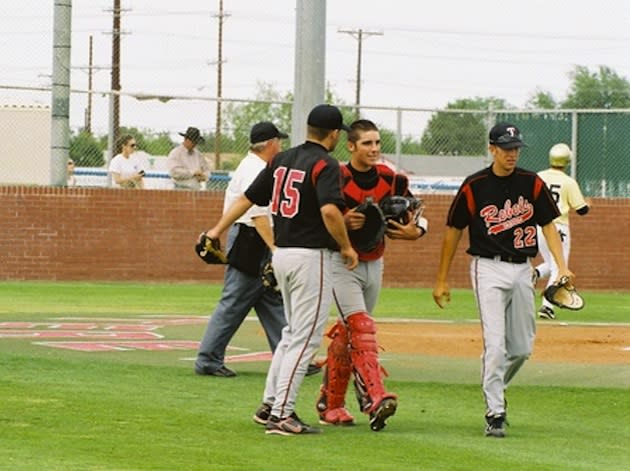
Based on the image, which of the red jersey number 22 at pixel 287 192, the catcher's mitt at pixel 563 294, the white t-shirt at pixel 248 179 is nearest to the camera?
the red jersey number 22 at pixel 287 192

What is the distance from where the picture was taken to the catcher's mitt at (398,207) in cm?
1014

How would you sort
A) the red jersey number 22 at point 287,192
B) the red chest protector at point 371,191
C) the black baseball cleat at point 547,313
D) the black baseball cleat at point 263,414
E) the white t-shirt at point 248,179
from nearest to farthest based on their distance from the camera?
the red jersey number 22 at point 287,192
the black baseball cleat at point 263,414
the red chest protector at point 371,191
the white t-shirt at point 248,179
the black baseball cleat at point 547,313

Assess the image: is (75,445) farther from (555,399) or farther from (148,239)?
(148,239)

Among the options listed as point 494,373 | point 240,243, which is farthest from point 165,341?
point 494,373

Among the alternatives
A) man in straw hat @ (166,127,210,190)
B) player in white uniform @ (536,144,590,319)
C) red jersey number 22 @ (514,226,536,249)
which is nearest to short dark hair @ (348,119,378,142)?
red jersey number 22 @ (514,226,536,249)

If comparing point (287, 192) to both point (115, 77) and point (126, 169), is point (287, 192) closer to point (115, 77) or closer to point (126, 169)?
point (126, 169)

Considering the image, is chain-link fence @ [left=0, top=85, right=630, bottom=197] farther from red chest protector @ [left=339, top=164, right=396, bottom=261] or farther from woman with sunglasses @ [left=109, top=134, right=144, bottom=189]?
red chest protector @ [left=339, top=164, right=396, bottom=261]

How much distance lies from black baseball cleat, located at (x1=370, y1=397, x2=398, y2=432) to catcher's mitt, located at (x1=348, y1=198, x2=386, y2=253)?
3.47 ft

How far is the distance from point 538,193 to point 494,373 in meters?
1.20

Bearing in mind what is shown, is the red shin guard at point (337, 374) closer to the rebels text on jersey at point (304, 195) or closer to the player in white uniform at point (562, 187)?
the rebels text on jersey at point (304, 195)

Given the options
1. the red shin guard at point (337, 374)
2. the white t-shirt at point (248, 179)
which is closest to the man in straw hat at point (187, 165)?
the white t-shirt at point (248, 179)

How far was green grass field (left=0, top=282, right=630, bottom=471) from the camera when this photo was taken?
336 inches

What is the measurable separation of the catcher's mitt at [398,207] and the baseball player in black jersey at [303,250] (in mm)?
518

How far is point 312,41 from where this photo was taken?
14828mm
